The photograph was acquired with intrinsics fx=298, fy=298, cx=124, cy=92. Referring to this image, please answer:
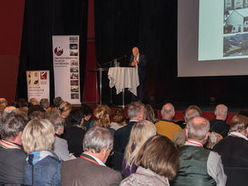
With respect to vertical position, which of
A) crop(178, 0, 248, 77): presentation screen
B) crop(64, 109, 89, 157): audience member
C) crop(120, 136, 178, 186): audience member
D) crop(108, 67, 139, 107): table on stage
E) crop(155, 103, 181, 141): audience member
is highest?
crop(178, 0, 248, 77): presentation screen

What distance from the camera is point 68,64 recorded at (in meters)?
8.15

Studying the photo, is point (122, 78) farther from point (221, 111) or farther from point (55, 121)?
point (55, 121)

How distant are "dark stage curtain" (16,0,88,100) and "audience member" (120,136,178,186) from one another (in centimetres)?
801

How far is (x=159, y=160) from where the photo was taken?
148 cm

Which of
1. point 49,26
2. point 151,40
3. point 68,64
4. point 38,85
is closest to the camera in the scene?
point 68,64

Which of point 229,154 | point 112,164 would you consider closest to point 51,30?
point 112,164

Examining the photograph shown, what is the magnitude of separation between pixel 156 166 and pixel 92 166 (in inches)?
17.3

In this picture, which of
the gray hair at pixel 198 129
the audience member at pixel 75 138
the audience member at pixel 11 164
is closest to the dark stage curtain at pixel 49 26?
the audience member at pixel 75 138

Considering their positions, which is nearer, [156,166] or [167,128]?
[156,166]

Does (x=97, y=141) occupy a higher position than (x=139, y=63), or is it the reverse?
(x=139, y=63)

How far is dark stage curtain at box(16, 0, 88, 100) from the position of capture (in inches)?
371

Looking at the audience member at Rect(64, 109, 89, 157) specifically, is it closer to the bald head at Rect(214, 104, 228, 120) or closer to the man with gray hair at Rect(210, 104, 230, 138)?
the man with gray hair at Rect(210, 104, 230, 138)

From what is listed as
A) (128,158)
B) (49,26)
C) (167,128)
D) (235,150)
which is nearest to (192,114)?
(167,128)

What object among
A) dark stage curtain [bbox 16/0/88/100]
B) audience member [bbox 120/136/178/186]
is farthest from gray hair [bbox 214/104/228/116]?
dark stage curtain [bbox 16/0/88/100]
